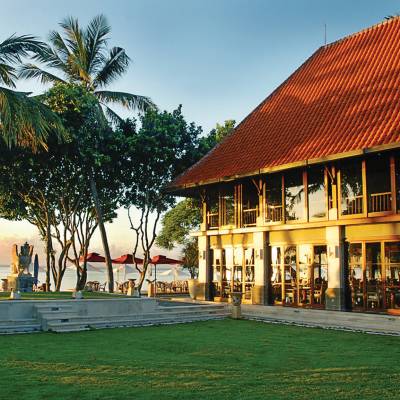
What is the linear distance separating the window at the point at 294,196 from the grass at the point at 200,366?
267 inches

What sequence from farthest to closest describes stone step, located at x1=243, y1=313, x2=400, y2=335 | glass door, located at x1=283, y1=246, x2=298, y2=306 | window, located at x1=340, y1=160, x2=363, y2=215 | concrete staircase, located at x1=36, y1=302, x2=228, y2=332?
glass door, located at x1=283, y1=246, x2=298, y2=306
window, located at x1=340, y1=160, x2=363, y2=215
concrete staircase, located at x1=36, y1=302, x2=228, y2=332
stone step, located at x1=243, y1=313, x2=400, y2=335

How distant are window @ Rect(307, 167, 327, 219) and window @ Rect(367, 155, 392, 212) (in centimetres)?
188

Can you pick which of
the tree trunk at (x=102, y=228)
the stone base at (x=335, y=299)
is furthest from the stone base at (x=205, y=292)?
the stone base at (x=335, y=299)

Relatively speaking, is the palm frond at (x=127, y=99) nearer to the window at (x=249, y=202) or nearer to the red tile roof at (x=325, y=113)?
the red tile roof at (x=325, y=113)

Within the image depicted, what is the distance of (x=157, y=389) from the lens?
7.87 metres

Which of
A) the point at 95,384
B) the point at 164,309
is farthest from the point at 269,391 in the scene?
the point at 164,309

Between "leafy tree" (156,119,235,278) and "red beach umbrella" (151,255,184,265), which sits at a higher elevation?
"leafy tree" (156,119,235,278)

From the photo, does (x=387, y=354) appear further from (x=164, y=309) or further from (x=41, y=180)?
(x=41, y=180)

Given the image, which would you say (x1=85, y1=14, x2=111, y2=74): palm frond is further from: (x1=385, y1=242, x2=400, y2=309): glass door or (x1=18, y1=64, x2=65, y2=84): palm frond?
(x1=385, y1=242, x2=400, y2=309): glass door

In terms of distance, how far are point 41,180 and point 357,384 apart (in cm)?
2224

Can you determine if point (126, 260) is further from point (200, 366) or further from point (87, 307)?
point (200, 366)

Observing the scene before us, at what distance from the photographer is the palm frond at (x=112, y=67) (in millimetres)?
28047

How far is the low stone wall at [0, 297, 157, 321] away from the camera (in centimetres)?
1645

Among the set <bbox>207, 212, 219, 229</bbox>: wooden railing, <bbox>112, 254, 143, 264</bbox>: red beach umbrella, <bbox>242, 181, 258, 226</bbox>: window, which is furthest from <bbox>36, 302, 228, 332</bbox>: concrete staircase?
<bbox>112, 254, 143, 264</bbox>: red beach umbrella
